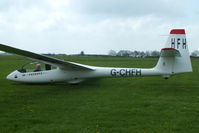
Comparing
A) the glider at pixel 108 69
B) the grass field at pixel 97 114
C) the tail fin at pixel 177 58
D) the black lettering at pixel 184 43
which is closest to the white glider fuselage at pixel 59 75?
the glider at pixel 108 69

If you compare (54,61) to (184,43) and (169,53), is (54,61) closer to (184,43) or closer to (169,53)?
(169,53)

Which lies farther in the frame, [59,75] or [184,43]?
[59,75]

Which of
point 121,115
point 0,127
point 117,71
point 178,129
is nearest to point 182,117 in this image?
point 178,129

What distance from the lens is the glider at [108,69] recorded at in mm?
10709

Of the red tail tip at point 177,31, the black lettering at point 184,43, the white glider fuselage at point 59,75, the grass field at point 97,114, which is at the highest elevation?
the red tail tip at point 177,31

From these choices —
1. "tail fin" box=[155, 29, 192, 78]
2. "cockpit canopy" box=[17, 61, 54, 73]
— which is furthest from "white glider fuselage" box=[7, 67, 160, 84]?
"tail fin" box=[155, 29, 192, 78]

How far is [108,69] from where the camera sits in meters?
11.6

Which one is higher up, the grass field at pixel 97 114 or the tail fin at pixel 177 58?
the tail fin at pixel 177 58

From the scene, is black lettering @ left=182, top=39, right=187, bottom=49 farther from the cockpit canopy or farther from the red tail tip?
the cockpit canopy

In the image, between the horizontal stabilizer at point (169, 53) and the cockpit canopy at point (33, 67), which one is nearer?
the horizontal stabilizer at point (169, 53)

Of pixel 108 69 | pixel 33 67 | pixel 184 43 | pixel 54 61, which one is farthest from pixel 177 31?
pixel 33 67

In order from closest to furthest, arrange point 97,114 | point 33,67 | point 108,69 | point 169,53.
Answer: point 97,114 → point 169,53 → point 108,69 → point 33,67

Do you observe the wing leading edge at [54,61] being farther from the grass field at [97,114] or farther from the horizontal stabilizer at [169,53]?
the horizontal stabilizer at [169,53]

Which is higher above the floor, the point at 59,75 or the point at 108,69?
the point at 108,69
